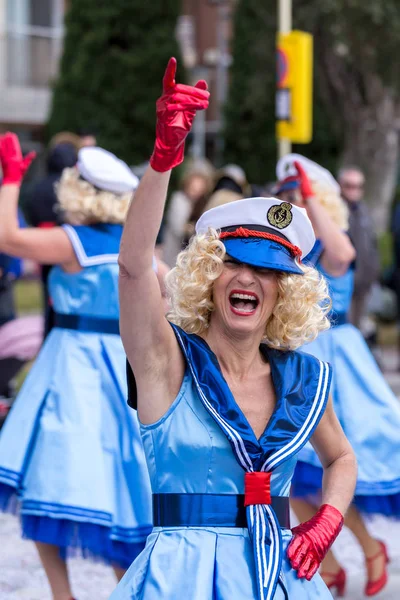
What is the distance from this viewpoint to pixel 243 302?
263cm

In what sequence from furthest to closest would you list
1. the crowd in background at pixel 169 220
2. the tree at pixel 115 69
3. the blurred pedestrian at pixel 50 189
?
the tree at pixel 115 69 < the blurred pedestrian at pixel 50 189 < the crowd in background at pixel 169 220

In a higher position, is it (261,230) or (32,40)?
(261,230)

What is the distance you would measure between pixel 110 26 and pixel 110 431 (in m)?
17.5

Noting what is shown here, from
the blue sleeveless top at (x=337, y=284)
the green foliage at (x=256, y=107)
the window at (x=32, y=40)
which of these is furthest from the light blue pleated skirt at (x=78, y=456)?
the window at (x=32, y=40)

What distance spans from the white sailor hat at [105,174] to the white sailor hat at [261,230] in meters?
2.04

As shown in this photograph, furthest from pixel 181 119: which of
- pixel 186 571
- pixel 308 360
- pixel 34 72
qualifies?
pixel 34 72

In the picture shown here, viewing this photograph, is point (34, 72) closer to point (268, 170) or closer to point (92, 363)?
point (268, 170)

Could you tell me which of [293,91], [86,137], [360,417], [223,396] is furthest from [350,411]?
[293,91]

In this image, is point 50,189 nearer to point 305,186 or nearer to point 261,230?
point 305,186

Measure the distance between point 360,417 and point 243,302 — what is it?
2336 mm

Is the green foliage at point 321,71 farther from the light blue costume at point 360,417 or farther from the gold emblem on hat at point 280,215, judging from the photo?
the gold emblem on hat at point 280,215

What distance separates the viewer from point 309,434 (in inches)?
101

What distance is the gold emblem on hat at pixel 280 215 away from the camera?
2.62 meters

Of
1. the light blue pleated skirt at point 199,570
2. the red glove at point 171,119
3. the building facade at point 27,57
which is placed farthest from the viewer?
the building facade at point 27,57
